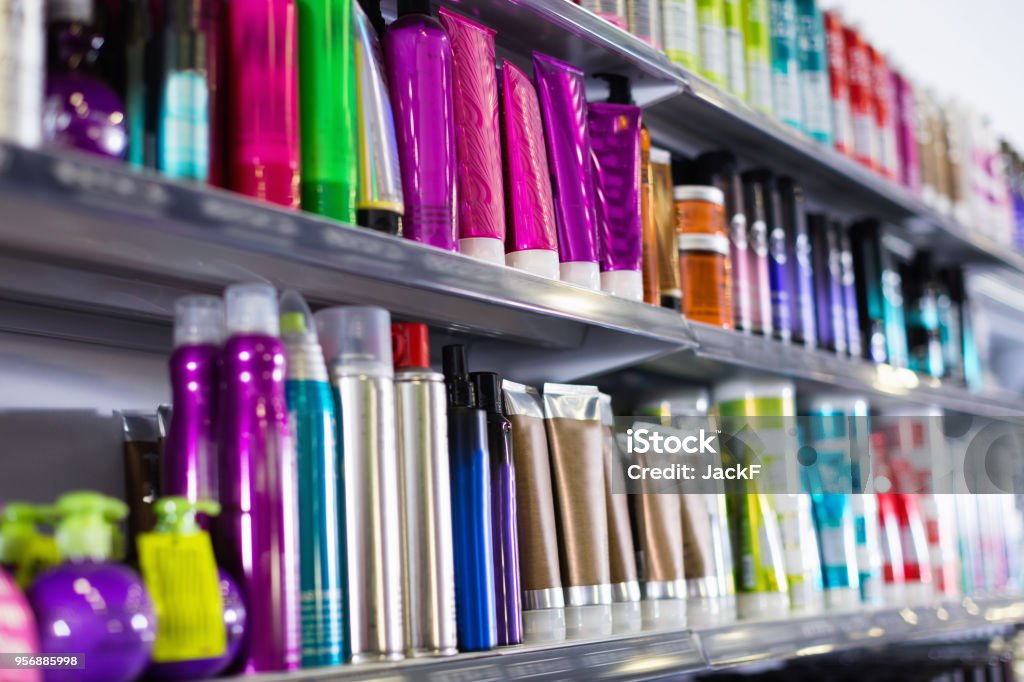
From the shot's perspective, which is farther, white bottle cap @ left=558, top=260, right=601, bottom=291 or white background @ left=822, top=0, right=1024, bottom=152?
white background @ left=822, top=0, right=1024, bottom=152

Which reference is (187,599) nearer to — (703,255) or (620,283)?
(620,283)

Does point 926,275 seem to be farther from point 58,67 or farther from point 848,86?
point 58,67

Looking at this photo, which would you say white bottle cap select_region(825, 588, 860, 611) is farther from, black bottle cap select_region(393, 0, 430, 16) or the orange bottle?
black bottle cap select_region(393, 0, 430, 16)

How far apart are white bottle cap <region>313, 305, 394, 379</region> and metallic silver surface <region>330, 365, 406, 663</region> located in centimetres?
1

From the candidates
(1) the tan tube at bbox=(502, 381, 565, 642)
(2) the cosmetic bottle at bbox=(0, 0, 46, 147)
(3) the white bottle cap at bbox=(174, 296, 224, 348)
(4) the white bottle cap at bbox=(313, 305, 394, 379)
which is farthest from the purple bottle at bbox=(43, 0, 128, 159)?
(1) the tan tube at bbox=(502, 381, 565, 642)

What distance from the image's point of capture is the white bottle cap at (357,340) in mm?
923

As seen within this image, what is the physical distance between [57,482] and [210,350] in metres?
0.29

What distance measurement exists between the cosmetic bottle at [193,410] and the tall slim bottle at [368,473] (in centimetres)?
12

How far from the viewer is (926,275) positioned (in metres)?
2.10

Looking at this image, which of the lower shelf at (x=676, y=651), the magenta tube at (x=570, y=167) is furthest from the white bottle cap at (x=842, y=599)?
the magenta tube at (x=570, y=167)

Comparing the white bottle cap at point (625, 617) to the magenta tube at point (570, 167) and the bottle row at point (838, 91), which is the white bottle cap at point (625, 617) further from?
the bottle row at point (838, 91)

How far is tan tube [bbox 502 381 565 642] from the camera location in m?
1.08

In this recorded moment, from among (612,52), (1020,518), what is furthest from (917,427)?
(612,52)

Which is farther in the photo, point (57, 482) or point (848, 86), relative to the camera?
point (848, 86)
